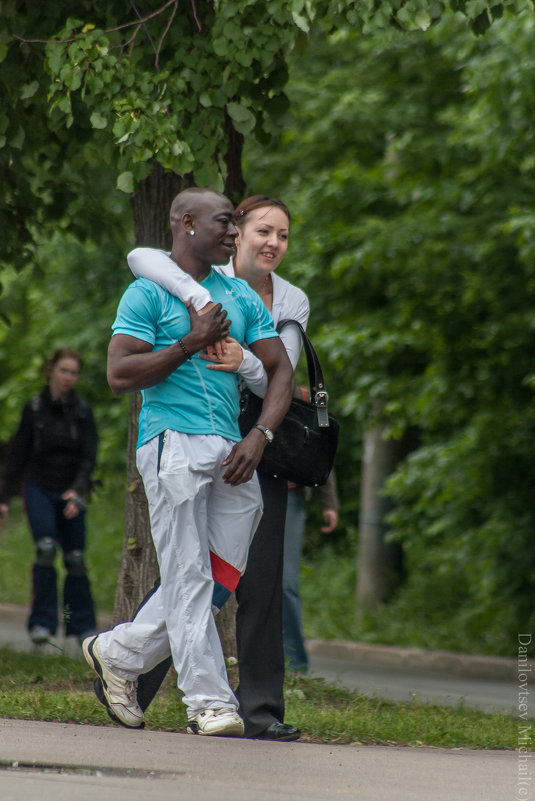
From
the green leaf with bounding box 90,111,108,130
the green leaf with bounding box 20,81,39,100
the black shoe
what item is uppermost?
the green leaf with bounding box 20,81,39,100

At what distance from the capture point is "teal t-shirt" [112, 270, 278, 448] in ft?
14.2

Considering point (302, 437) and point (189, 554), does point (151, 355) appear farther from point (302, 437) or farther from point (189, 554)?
point (302, 437)

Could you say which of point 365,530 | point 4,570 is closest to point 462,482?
point 365,530

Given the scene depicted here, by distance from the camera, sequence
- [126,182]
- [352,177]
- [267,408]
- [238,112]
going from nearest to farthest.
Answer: [267,408] → [126,182] → [238,112] → [352,177]

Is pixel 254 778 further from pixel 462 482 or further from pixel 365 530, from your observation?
pixel 365 530

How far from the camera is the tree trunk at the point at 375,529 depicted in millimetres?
13219

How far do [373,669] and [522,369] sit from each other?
2858 mm

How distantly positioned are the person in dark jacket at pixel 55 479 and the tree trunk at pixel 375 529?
16.2 feet

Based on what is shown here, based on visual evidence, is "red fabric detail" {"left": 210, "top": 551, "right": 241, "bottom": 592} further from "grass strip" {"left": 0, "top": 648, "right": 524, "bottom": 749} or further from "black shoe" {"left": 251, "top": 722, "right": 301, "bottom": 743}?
"grass strip" {"left": 0, "top": 648, "right": 524, "bottom": 749}

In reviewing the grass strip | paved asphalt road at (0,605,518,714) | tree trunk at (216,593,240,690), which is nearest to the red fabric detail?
the grass strip

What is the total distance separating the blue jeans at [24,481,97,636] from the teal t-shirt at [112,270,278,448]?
14.4ft

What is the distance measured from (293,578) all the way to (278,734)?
280 cm

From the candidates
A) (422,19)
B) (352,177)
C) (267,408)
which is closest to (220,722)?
(267,408)

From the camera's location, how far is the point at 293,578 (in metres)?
7.52
